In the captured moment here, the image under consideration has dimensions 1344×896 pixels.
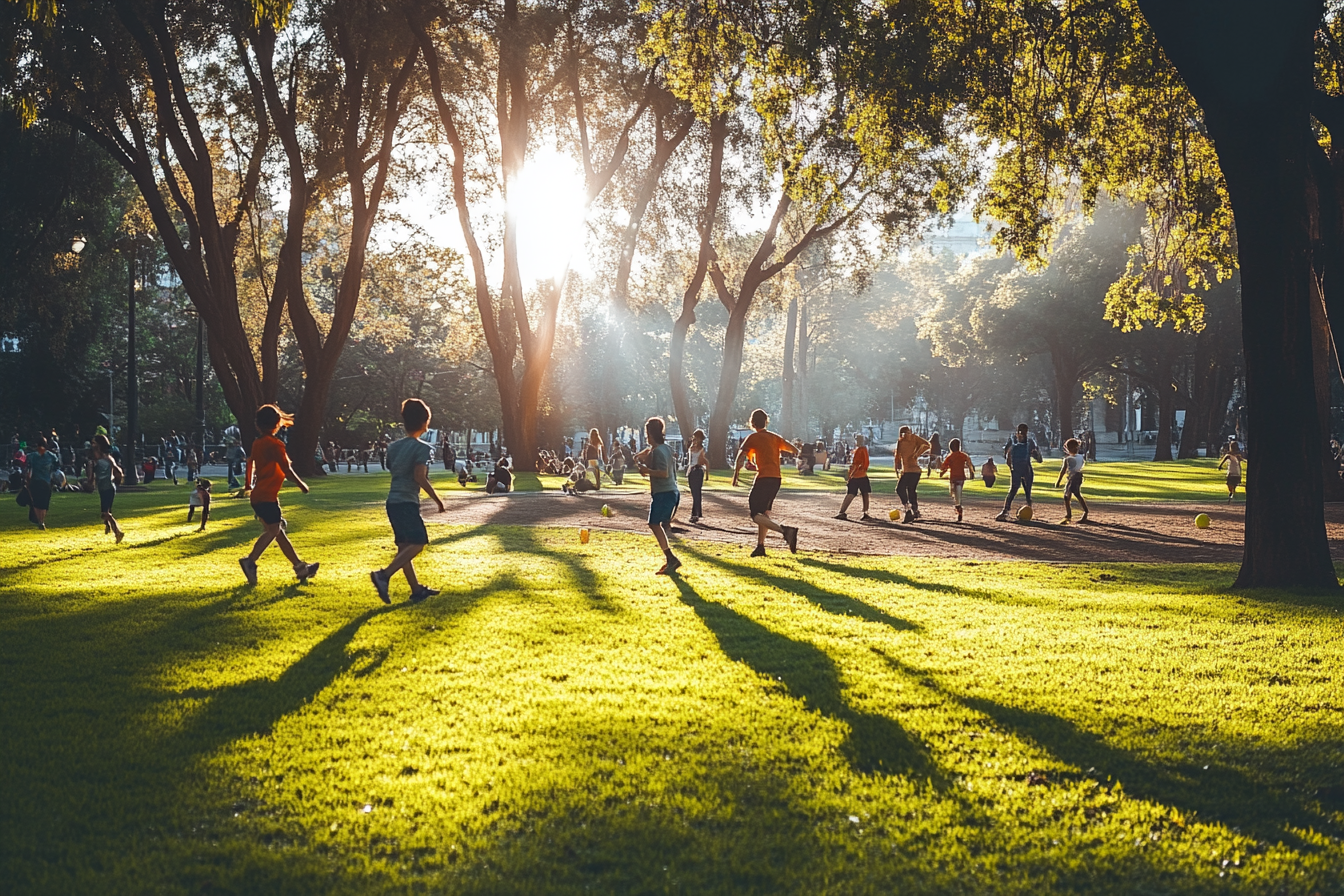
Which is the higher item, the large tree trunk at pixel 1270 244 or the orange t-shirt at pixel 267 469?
the large tree trunk at pixel 1270 244

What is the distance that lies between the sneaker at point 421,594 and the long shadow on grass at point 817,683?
2445 millimetres

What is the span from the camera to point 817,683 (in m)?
6.16

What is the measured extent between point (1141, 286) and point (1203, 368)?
106 ft

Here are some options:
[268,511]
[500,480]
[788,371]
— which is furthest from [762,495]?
[788,371]

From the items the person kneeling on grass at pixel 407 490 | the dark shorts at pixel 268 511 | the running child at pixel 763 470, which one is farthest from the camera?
the running child at pixel 763 470

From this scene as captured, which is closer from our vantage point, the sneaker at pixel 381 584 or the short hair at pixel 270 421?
the sneaker at pixel 381 584

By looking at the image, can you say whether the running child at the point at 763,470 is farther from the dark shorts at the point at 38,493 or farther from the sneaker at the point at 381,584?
the dark shorts at the point at 38,493

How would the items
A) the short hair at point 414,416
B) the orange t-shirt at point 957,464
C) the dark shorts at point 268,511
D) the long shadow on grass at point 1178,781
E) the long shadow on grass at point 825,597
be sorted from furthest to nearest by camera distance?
the orange t-shirt at point 957,464, the dark shorts at point 268,511, the short hair at point 414,416, the long shadow on grass at point 825,597, the long shadow on grass at point 1178,781

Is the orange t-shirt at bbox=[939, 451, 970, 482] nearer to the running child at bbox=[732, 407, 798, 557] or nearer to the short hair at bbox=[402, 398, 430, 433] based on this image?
the running child at bbox=[732, 407, 798, 557]

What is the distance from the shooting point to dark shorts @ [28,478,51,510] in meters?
17.2

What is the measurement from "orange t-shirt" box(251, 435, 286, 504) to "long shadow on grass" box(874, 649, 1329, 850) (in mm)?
7462

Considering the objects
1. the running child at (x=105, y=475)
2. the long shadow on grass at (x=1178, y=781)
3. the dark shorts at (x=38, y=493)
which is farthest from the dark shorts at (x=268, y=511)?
the dark shorts at (x=38, y=493)

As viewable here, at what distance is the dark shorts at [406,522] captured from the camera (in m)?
8.89

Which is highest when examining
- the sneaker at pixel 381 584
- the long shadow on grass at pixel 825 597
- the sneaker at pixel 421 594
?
the sneaker at pixel 381 584
